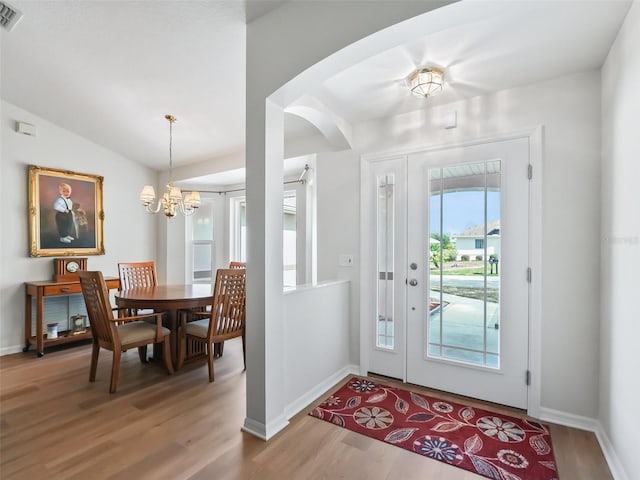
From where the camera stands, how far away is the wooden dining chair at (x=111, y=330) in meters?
2.70

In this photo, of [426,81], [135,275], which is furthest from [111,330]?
[426,81]

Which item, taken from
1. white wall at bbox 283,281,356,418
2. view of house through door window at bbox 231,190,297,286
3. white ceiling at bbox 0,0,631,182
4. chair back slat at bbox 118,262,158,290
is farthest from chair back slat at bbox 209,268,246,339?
white ceiling at bbox 0,0,631,182

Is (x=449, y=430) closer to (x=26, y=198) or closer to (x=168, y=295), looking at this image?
(x=168, y=295)

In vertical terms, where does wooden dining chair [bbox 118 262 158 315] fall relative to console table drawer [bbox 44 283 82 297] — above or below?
above

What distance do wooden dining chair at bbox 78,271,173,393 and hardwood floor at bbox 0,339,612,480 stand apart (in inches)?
9.5

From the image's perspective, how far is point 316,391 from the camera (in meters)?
2.63

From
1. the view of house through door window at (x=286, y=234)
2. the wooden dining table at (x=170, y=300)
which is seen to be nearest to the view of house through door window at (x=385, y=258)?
the wooden dining table at (x=170, y=300)

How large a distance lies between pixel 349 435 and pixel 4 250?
4.33 m

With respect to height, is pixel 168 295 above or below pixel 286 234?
below

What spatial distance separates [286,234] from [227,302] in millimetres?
1998

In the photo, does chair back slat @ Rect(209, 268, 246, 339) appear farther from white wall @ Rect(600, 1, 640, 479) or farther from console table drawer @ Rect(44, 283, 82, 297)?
white wall @ Rect(600, 1, 640, 479)

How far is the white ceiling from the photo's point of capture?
5.99 feet

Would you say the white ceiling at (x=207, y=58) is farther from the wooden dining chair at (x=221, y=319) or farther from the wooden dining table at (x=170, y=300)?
the wooden dining table at (x=170, y=300)

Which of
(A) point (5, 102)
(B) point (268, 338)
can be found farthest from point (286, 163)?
(A) point (5, 102)
